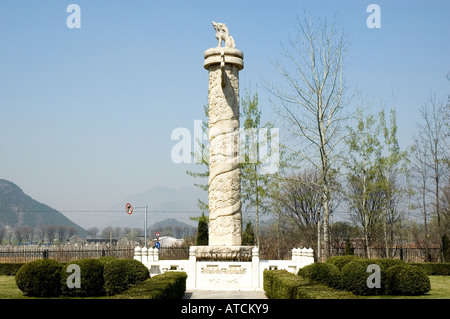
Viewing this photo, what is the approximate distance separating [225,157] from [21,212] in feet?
524

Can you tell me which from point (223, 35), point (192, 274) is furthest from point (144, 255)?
point (223, 35)

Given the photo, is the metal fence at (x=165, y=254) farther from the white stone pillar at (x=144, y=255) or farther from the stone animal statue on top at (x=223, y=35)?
the stone animal statue on top at (x=223, y=35)

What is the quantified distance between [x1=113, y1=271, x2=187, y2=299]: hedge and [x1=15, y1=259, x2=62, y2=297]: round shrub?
2.13 metres

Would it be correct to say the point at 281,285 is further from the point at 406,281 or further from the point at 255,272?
the point at 255,272

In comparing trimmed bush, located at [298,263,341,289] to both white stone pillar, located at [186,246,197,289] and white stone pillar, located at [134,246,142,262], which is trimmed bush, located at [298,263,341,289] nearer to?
white stone pillar, located at [186,246,197,289]

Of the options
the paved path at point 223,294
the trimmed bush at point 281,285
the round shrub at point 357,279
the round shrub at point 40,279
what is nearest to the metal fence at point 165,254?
the paved path at point 223,294

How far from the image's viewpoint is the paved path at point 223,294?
1154 centimetres

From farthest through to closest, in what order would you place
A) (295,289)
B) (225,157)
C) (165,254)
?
(165,254) → (225,157) → (295,289)

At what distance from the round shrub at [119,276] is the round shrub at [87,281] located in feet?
0.71

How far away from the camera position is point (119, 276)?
10.4m

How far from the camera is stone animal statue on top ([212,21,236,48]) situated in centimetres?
1420

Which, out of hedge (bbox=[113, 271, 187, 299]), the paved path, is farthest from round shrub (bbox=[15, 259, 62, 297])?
the paved path
